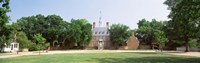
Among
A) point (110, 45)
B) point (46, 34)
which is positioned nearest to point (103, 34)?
point (110, 45)

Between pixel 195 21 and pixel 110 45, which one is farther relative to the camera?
pixel 110 45

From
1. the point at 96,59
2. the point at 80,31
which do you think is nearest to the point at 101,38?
the point at 80,31

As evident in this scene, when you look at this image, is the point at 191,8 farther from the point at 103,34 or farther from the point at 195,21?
the point at 103,34

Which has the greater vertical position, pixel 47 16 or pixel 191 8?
pixel 47 16

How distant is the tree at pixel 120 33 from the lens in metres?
83.4

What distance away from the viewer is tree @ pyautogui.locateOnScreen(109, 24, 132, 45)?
8336cm

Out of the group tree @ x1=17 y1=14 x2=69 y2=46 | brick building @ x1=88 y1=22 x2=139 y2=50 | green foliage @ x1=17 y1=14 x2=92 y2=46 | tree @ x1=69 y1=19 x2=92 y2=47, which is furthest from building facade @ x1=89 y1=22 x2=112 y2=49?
tree @ x1=17 y1=14 x2=69 y2=46

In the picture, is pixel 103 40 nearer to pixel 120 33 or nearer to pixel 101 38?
pixel 101 38

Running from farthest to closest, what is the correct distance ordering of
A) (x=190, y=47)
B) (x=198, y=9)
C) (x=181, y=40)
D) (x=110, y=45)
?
(x=110, y=45), (x=190, y=47), (x=181, y=40), (x=198, y=9)

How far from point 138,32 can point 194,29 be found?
65.6m

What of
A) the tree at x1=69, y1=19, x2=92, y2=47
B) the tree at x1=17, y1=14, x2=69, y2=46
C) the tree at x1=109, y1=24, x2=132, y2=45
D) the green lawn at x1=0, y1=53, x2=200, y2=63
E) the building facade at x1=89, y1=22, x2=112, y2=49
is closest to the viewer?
the green lawn at x1=0, y1=53, x2=200, y2=63

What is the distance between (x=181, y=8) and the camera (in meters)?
23.3

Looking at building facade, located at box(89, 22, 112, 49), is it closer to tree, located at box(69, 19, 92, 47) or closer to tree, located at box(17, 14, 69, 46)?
tree, located at box(69, 19, 92, 47)

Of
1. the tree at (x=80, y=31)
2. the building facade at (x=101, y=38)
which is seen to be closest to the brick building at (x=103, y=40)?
the building facade at (x=101, y=38)
